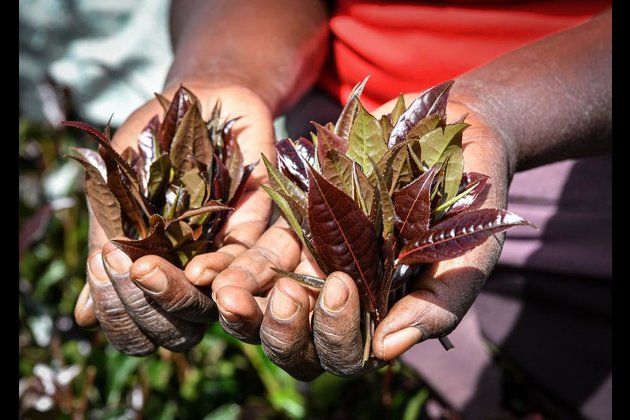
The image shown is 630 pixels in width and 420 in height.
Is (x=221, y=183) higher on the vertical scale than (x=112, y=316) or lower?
higher

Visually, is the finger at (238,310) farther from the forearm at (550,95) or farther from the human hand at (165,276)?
the forearm at (550,95)

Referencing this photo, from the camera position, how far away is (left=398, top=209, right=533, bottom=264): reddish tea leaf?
3.77 feet

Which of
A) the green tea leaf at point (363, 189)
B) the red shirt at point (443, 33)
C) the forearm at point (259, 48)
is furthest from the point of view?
the forearm at point (259, 48)

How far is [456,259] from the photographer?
1258 mm

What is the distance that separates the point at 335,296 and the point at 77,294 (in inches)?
68.5

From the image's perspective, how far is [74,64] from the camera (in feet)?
8.66

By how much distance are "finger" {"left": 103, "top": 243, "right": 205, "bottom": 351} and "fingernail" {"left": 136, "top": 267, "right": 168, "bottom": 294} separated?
0.10 metres

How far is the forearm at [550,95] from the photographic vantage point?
1542mm

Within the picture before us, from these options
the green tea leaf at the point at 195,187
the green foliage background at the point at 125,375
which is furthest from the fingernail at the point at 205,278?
the green foliage background at the point at 125,375

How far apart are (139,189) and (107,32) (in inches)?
52.6

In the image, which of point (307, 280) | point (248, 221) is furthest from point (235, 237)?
point (307, 280)

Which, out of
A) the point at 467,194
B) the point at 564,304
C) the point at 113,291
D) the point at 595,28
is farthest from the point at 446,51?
the point at 113,291

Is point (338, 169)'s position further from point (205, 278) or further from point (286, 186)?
point (205, 278)

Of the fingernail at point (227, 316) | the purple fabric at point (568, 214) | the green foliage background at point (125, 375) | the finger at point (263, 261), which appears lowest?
the green foliage background at point (125, 375)
